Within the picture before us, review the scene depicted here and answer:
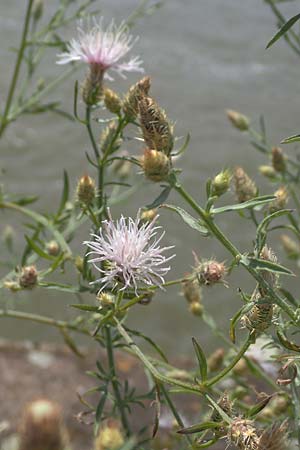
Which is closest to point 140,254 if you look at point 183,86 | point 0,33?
point 183,86

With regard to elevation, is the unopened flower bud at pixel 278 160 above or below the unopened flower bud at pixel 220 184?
below

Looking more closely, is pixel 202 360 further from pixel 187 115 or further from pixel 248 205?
pixel 187 115

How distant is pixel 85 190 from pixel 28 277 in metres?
0.14

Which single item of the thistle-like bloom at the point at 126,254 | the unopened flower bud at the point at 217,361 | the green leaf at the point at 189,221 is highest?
the green leaf at the point at 189,221

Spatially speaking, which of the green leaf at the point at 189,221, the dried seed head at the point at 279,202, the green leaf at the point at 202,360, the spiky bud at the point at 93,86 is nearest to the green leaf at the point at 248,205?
the green leaf at the point at 189,221

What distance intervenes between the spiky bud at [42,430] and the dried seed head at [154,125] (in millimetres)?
477

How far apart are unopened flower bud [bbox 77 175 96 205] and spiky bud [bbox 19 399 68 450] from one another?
23.1 inches

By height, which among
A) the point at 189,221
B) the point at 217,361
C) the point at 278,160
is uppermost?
the point at 189,221

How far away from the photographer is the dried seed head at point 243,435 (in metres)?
0.74

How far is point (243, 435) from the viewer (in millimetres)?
748

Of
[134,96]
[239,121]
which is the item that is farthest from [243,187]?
[239,121]

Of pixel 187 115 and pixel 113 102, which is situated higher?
pixel 113 102

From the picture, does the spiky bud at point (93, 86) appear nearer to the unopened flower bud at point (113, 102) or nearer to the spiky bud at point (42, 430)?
the unopened flower bud at point (113, 102)

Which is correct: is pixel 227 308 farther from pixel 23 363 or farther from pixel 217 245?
pixel 23 363
